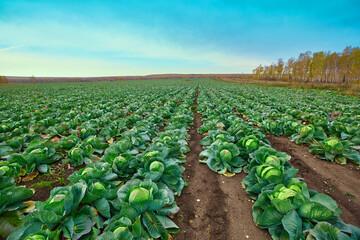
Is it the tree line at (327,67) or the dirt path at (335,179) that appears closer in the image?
the dirt path at (335,179)

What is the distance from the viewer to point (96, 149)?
4.23m

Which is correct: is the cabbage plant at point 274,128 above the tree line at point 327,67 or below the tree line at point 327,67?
below

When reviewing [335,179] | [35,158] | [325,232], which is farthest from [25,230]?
[335,179]

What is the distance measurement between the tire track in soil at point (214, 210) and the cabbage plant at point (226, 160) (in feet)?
0.52

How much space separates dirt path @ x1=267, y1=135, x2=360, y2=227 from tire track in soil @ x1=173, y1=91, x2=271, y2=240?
1.45 metres

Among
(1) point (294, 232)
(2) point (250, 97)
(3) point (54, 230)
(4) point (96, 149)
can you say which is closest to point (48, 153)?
(4) point (96, 149)

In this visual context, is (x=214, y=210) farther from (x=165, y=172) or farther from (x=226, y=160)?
(x=226, y=160)

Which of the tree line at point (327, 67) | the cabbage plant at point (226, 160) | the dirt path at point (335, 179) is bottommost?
the dirt path at point (335, 179)

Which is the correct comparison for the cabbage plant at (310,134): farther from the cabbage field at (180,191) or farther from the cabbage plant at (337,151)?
the cabbage plant at (337,151)

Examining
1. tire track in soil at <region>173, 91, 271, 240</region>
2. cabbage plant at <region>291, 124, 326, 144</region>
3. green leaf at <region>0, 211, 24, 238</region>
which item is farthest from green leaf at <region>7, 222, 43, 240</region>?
cabbage plant at <region>291, 124, 326, 144</region>

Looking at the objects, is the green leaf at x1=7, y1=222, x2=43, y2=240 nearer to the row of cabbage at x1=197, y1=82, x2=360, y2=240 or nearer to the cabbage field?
the cabbage field

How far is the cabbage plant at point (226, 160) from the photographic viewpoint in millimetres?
3541

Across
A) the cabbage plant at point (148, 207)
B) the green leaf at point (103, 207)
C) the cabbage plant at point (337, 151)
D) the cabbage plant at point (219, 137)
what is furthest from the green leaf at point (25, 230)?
the cabbage plant at point (337, 151)

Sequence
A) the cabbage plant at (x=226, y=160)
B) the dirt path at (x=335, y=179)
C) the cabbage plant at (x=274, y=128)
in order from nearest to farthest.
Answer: the dirt path at (x=335, y=179) → the cabbage plant at (x=226, y=160) → the cabbage plant at (x=274, y=128)
